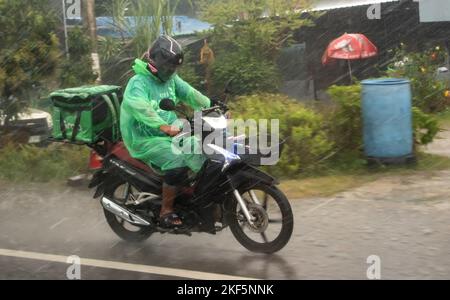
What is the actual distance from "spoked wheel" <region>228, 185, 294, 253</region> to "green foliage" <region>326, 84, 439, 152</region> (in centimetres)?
339

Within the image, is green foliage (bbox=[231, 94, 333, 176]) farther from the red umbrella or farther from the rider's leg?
the red umbrella

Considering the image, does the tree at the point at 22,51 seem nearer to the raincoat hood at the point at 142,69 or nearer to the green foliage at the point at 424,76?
the raincoat hood at the point at 142,69

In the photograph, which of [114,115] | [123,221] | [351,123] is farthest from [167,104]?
[351,123]

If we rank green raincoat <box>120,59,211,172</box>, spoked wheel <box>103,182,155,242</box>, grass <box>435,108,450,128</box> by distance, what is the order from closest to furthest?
green raincoat <box>120,59,211,172</box>
spoked wheel <box>103,182,155,242</box>
grass <box>435,108,450,128</box>

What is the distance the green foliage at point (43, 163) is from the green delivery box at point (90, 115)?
2.82 metres

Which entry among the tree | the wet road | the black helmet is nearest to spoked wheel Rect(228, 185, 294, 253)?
the wet road

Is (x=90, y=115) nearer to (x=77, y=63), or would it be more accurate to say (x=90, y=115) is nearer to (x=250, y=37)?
(x=77, y=63)

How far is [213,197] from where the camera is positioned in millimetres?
5473

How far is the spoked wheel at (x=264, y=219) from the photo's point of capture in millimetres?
5254

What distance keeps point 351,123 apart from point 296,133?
81cm

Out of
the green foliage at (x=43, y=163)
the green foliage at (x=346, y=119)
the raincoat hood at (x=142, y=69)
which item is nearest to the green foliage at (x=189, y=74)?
the green foliage at (x=43, y=163)

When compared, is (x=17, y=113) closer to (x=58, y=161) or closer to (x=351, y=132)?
(x=58, y=161)

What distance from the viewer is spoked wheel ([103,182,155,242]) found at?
6070 mm

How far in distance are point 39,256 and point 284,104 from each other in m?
4.52
